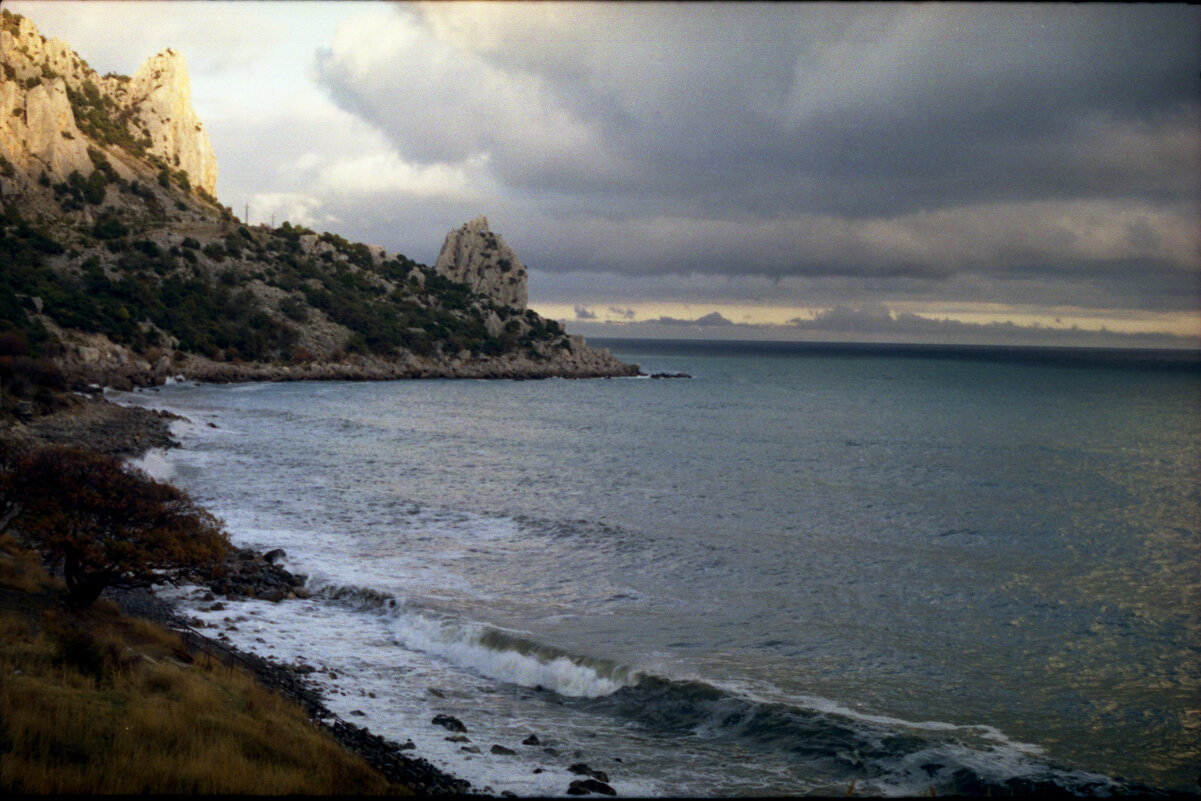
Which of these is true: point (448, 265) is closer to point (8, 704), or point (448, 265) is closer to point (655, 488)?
point (655, 488)

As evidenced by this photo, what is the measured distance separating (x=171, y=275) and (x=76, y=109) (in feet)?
153

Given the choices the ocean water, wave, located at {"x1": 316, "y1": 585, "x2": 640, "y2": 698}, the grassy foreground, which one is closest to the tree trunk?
the grassy foreground

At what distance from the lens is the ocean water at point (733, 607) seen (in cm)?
1338

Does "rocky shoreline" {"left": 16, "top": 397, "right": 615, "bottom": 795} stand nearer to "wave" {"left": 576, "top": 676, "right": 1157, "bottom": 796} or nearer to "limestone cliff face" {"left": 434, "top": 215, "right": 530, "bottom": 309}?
"wave" {"left": 576, "top": 676, "right": 1157, "bottom": 796}

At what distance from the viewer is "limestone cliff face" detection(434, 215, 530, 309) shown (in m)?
164

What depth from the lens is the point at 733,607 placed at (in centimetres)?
2100

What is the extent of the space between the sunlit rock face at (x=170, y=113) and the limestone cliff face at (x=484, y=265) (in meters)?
48.4

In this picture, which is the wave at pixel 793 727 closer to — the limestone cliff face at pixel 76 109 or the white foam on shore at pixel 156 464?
the white foam on shore at pixel 156 464

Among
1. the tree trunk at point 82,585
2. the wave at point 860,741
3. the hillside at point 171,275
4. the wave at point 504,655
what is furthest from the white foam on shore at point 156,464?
the hillside at point 171,275

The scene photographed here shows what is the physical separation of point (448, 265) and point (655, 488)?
136m

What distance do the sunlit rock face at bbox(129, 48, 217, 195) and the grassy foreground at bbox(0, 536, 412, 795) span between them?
5886 inches

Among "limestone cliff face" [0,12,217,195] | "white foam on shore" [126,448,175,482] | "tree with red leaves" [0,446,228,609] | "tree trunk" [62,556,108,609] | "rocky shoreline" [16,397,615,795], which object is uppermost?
"limestone cliff face" [0,12,217,195]

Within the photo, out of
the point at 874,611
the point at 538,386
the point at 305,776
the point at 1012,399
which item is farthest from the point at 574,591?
the point at 1012,399

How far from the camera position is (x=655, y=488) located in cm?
3912
